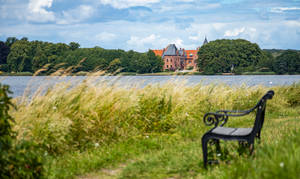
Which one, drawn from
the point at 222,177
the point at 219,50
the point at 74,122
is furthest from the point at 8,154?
the point at 219,50

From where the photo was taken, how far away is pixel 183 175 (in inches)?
172

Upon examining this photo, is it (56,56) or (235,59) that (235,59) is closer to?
(235,59)

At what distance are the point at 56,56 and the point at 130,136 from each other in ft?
98.3

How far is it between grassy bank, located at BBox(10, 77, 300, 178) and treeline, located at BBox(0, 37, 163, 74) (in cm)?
1660

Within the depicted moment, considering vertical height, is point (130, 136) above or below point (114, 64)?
below

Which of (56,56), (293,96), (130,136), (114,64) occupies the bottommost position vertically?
(130,136)

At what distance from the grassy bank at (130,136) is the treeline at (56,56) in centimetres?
1660

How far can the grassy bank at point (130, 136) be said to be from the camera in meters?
3.88

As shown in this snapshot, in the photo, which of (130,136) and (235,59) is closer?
(130,136)

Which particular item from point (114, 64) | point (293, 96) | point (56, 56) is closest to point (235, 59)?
point (56, 56)

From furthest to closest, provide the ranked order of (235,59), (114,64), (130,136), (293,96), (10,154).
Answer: (235,59) → (293,96) → (114,64) → (130,136) → (10,154)

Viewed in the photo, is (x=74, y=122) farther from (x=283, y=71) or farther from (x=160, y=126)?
(x=283, y=71)

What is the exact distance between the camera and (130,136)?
6.22 m

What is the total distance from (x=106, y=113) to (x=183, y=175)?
2251mm
